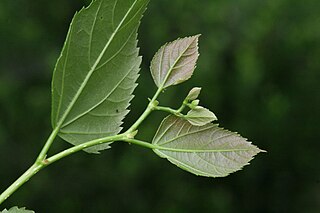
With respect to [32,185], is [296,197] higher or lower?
higher

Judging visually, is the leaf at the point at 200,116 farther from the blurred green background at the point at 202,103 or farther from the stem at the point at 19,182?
the blurred green background at the point at 202,103

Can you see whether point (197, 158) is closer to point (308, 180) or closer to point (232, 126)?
point (232, 126)

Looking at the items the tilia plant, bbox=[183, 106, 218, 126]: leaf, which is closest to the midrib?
the tilia plant

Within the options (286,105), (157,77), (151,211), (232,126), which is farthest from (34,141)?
(157,77)

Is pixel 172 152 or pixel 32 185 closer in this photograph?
pixel 172 152

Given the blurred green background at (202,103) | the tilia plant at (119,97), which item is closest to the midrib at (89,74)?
the tilia plant at (119,97)

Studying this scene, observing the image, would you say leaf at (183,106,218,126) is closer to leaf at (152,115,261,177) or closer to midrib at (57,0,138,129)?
leaf at (152,115,261,177)

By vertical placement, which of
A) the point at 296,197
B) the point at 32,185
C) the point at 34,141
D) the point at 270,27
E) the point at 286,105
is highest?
the point at 270,27
